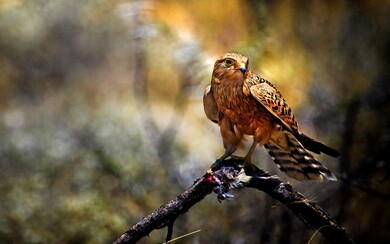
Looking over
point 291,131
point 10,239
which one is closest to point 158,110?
point 10,239

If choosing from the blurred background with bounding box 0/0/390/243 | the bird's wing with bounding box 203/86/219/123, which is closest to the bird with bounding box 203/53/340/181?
the bird's wing with bounding box 203/86/219/123

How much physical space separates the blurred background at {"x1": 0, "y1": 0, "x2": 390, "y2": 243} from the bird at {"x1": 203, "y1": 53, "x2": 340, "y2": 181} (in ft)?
3.34

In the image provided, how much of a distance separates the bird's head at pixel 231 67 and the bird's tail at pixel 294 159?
26cm

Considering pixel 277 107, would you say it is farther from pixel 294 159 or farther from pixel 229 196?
pixel 229 196

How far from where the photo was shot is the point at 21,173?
4484mm

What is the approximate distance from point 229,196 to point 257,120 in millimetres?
247

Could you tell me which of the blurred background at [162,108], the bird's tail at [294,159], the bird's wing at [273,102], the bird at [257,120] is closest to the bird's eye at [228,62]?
the bird at [257,120]

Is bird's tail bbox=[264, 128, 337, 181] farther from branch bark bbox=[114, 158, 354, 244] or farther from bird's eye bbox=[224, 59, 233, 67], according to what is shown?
bird's eye bbox=[224, 59, 233, 67]

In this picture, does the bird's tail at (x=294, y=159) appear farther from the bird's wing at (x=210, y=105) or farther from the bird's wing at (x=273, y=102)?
the bird's wing at (x=210, y=105)

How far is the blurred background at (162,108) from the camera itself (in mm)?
3629

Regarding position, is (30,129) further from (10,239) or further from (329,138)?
(329,138)

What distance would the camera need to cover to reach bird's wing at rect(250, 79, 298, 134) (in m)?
2.00

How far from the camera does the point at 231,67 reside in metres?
1.92

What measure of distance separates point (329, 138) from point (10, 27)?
2.62 m
